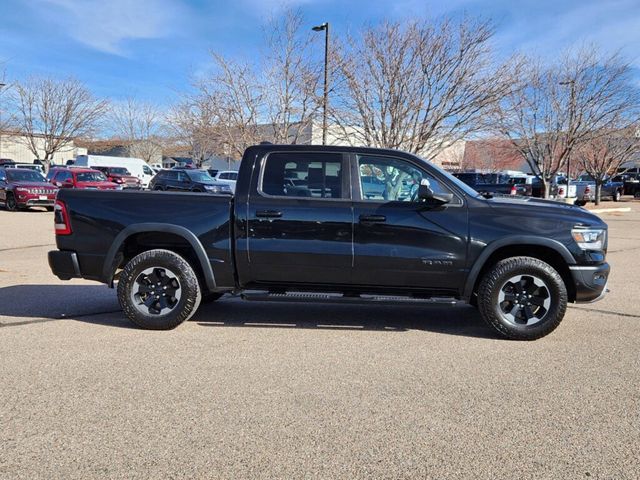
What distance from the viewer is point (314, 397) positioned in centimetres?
384

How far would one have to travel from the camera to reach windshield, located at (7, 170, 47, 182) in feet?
68.4

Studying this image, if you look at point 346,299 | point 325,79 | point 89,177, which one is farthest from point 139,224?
point 89,177

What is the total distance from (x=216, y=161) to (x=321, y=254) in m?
80.3

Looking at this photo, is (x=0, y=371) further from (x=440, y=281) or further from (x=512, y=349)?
(x=512, y=349)

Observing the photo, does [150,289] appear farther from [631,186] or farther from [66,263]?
[631,186]

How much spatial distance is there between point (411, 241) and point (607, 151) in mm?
28490

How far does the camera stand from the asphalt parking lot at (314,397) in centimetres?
299

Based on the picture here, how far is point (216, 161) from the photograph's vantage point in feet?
272

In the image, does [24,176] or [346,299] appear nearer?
[346,299]

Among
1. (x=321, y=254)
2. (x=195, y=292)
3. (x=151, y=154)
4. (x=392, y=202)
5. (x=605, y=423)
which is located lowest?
(x=605, y=423)

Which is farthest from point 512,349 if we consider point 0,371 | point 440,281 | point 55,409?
point 0,371

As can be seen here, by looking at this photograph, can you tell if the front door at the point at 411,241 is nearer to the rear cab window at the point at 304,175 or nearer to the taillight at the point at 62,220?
the rear cab window at the point at 304,175

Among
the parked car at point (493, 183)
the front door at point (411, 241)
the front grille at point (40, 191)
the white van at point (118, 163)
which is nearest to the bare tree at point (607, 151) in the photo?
the parked car at point (493, 183)

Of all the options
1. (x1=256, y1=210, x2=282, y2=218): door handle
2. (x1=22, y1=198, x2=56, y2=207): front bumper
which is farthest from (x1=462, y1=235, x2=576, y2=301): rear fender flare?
(x1=22, y1=198, x2=56, y2=207): front bumper
